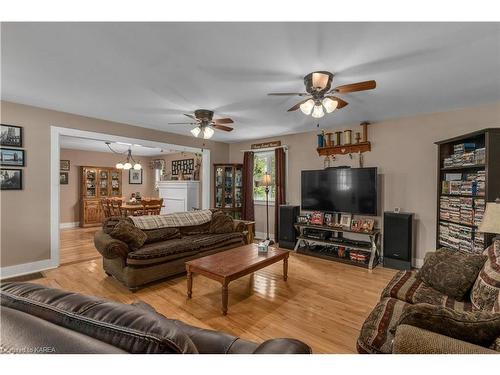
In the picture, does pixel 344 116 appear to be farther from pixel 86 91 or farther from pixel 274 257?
pixel 86 91

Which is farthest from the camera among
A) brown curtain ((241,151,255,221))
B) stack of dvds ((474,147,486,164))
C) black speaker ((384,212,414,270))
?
brown curtain ((241,151,255,221))

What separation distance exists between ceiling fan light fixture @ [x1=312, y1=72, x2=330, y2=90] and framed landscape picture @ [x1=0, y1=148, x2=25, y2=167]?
13.2 ft

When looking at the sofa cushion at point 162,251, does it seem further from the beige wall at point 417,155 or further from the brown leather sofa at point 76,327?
the beige wall at point 417,155

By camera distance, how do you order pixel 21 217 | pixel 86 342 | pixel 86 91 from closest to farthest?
pixel 86 342
pixel 86 91
pixel 21 217

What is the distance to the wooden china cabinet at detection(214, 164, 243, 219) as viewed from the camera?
19.5 feet

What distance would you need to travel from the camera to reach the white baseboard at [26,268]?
3.32 metres

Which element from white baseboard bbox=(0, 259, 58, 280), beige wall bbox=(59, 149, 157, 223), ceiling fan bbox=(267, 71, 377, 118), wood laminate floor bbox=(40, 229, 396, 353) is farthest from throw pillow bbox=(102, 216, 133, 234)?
beige wall bbox=(59, 149, 157, 223)

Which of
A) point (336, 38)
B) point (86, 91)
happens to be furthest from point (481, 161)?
point (86, 91)

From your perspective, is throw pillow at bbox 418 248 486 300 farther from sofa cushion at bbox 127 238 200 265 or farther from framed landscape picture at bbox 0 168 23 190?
framed landscape picture at bbox 0 168 23 190

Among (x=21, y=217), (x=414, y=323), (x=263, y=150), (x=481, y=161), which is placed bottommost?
(x=414, y=323)

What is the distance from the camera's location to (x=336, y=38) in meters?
1.79

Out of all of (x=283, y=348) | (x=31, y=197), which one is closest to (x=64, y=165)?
(x=31, y=197)
